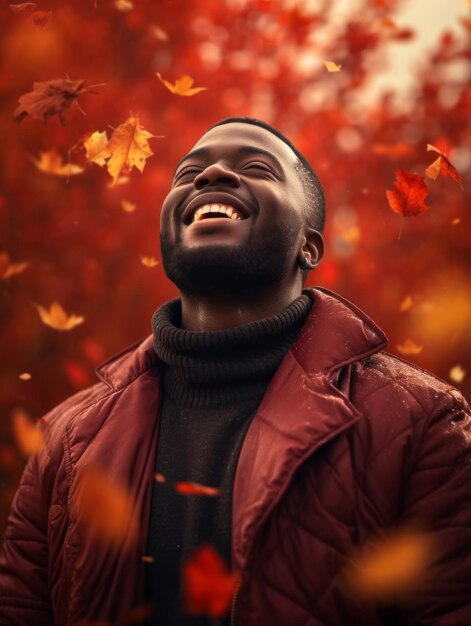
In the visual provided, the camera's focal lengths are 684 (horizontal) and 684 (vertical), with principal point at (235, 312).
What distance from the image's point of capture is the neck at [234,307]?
8.85 feet

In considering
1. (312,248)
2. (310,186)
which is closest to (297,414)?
(312,248)

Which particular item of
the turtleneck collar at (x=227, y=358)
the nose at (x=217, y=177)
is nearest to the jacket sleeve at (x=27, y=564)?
the turtleneck collar at (x=227, y=358)

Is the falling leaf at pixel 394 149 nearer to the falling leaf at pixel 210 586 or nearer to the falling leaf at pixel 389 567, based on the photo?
the falling leaf at pixel 389 567

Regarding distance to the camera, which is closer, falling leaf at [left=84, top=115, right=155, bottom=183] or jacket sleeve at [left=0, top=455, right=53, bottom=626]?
jacket sleeve at [left=0, top=455, right=53, bottom=626]

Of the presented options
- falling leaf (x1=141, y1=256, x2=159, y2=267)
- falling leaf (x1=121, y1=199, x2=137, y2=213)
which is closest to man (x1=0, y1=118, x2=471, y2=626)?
falling leaf (x1=141, y1=256, x2=159, y2=267)

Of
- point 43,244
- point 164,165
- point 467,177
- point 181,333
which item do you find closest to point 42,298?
point 43,244

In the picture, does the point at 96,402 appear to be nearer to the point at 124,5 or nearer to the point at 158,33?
Result: the point at 124,5

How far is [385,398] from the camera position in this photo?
235 cm

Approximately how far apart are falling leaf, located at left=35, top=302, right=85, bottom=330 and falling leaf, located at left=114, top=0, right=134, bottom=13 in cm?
257

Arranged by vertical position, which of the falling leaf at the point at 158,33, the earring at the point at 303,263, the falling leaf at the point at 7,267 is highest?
the falling leaf at the point at 158,33

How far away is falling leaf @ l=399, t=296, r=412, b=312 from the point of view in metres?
6.95

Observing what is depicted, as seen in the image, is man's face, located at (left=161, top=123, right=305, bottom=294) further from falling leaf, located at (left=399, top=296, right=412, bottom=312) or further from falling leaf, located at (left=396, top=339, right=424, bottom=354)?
falling leaf, located at (left=399, top=296, right=412, bottom=312)

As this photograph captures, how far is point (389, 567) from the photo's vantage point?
2.12 m

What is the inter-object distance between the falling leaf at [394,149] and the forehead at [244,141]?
469 cm
